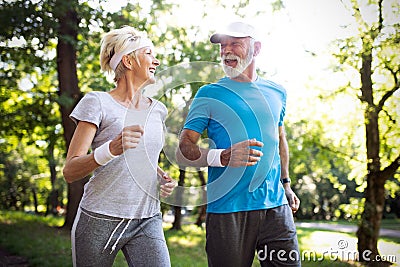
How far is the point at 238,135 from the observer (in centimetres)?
173

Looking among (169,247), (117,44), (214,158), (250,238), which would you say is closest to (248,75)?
(214,158)

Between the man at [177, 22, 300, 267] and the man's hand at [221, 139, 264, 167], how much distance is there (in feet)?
0.08

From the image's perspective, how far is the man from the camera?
172 centimetres

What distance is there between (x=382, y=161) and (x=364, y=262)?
113cm

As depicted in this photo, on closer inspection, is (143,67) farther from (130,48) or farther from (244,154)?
(244,154)

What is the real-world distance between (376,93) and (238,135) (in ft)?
12.7

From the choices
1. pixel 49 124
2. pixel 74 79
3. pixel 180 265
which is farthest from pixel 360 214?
pixel 49 124

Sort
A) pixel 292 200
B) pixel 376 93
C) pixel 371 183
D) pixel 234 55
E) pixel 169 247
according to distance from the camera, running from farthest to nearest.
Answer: pixel 169 247 < pixel 371 183 < pixel 376 93 < pixel 292 200 < pixel 234 55

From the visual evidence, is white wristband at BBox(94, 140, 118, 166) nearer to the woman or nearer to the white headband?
the woman

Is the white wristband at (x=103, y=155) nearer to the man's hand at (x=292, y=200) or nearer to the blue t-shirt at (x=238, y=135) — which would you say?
the blue t-shirt at (x=238, y=135)

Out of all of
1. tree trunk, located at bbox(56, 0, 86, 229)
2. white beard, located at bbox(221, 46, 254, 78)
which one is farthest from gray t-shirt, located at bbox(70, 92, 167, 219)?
tree trunk, located at bbox(56, 0, 86, 229)

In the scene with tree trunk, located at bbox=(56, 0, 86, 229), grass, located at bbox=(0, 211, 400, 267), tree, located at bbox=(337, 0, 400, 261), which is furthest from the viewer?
tree trunk, located at bbox=(56, 0, 86, 229)

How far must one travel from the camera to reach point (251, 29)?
188 cm

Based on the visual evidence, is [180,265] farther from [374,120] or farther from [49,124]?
[49,124]
